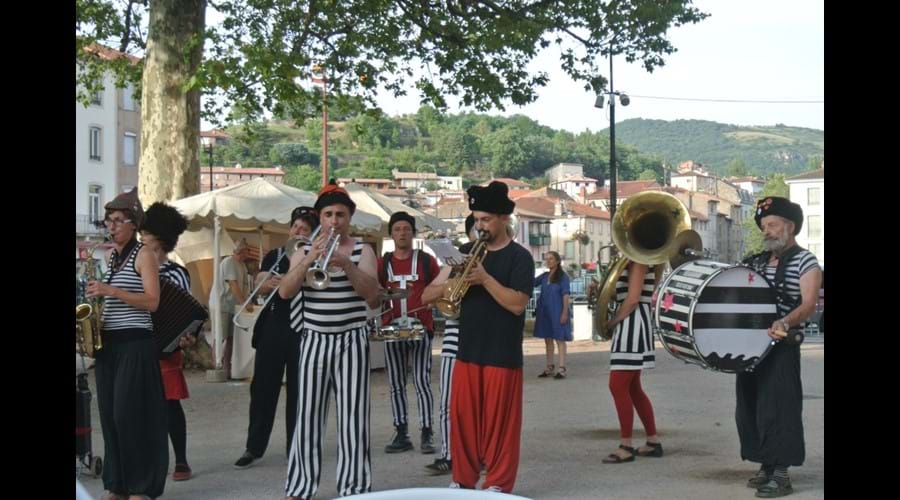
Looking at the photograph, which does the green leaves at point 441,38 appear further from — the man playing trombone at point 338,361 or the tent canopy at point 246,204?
the man playing trombone at point 338,361

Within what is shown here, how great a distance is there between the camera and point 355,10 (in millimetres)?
18250

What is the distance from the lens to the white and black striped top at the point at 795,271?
275 inches

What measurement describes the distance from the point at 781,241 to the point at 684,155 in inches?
1602

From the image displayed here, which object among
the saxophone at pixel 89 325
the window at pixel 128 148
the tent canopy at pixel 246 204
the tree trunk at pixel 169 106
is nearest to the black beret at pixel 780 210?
the saxophone at pixel 89 325

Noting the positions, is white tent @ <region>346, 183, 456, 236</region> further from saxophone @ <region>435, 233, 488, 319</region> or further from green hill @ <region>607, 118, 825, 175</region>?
green hill @ <region>607, 118, 825, 175</region>

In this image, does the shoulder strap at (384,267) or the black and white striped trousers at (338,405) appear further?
the shoulder strap at (384,267)

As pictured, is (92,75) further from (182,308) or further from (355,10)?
(182,308)

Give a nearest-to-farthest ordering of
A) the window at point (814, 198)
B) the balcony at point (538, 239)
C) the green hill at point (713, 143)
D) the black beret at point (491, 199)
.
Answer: the black beret at point (491, 199)
the window at point (814, 198)
the green hill at point (713, 143)
the balcony at point (538, 239)

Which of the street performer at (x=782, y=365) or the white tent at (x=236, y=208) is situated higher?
the white tent at (x=236, y=208)

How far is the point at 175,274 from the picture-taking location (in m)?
7.27

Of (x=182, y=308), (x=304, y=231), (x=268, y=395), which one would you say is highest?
(x=304, y=231)

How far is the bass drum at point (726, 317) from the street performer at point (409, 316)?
2155 mm

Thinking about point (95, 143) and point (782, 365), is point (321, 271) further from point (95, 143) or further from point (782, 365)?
point (95, 143)
